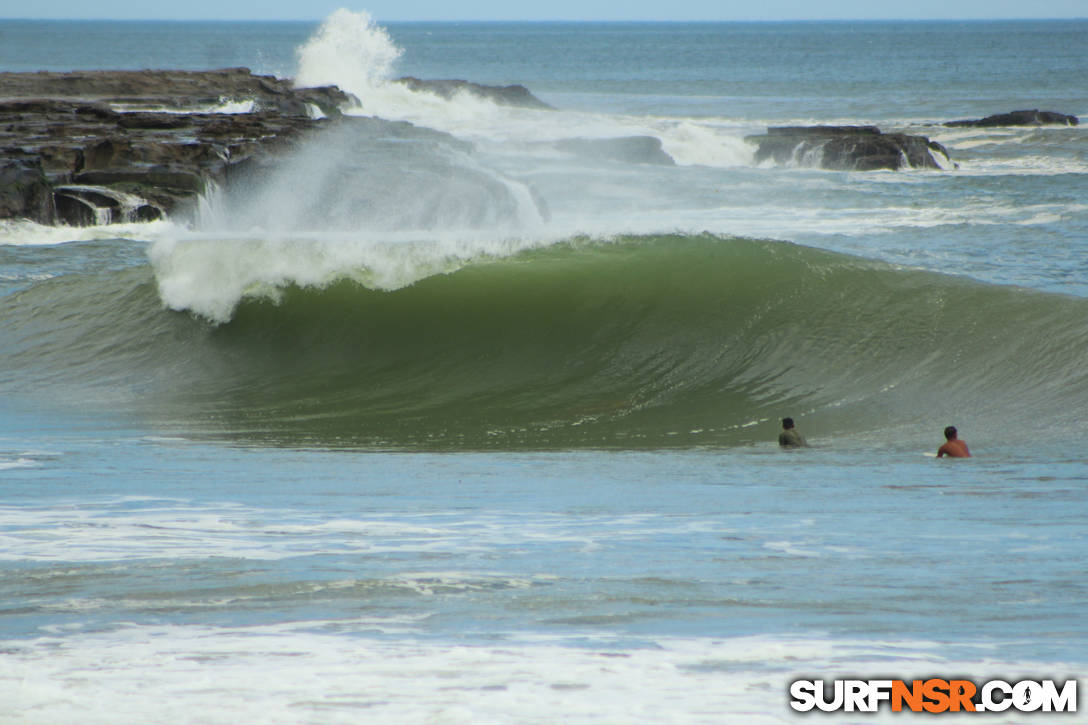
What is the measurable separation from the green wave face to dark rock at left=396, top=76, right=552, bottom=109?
141 ft

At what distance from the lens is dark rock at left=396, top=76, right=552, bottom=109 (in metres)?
57.0

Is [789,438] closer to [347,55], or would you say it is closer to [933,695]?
[933,695]

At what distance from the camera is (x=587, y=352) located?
1254 cm

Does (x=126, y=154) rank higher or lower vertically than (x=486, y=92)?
lower

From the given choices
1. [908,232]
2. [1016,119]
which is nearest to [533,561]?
[908,232]

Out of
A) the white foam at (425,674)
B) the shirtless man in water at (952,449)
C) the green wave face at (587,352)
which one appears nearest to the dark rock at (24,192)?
the green wave face at (587,352)

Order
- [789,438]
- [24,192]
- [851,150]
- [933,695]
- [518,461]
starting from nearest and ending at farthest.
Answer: [933,695]
[518,461]
[789,438]
[24,192]
[851,150]

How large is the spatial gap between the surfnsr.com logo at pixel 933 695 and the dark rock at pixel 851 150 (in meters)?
31.4

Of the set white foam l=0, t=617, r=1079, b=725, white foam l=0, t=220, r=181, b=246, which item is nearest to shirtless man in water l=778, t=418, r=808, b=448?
white foam l=0, t=617, r=1079, b=725

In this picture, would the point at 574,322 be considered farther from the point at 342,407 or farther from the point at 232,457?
the point at 232,457

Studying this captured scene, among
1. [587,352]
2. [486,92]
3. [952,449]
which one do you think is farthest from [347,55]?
[952,449]

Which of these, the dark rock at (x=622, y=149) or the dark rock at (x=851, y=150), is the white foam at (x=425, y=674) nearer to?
the dark rock at (x=851, y=150)

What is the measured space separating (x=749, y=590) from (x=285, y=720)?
6.66 ft

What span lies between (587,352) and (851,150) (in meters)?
24.3
